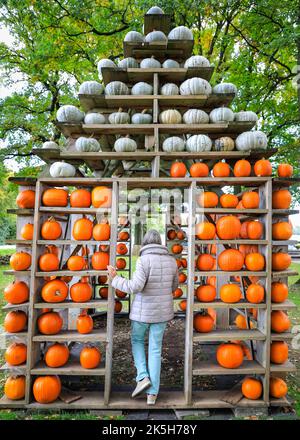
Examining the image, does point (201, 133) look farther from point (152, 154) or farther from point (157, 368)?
point (157, 368)

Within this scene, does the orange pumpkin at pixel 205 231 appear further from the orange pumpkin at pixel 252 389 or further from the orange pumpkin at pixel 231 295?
the orange pumpkin at pixel 252 389

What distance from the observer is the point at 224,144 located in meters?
4.38

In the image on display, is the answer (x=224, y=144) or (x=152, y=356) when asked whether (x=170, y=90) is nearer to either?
(x=224, y=144)

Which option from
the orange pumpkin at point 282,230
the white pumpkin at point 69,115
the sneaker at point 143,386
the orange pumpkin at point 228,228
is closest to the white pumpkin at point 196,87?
the white pumpkin at point 69,115

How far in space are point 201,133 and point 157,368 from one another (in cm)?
341

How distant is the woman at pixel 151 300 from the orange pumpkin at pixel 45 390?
0.99 metres

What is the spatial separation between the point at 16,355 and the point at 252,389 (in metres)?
3.01

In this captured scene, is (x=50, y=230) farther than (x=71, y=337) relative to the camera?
Yes

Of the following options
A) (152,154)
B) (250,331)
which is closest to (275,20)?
(152,154)

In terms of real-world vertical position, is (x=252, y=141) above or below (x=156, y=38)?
below

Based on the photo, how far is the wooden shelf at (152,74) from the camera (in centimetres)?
473

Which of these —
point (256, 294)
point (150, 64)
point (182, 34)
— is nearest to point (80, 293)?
point (256, 294)

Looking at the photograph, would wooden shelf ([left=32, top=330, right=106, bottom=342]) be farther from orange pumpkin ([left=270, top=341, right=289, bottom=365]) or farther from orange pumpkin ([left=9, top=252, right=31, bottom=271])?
orange pumpkin ([left=270, top=341, right=289, bottom=365])

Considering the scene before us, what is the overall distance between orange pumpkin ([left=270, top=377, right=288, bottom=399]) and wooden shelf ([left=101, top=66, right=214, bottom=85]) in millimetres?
4584
